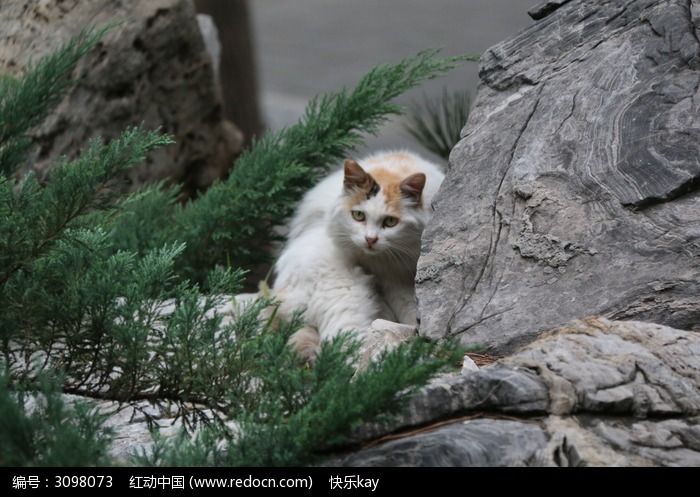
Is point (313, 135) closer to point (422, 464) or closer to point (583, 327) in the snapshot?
point (583, 327)

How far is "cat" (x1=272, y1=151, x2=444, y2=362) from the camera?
3.93 meters

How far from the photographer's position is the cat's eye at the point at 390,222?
4.05 metres

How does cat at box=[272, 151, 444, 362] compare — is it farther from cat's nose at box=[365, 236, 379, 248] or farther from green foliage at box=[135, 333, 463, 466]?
green foliage at box=[135, 333, 463, 466]

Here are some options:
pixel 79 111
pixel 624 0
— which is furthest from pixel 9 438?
pixel 79 111

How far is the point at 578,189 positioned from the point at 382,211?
104 centimetres

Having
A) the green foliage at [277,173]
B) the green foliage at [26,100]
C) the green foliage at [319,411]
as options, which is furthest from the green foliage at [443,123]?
the green foliage at [319,411]

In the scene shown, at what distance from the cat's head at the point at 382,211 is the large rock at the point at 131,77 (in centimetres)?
122

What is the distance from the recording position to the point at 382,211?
402cm

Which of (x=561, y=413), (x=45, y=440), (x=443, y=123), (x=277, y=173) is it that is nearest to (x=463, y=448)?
(x=561, y=413)

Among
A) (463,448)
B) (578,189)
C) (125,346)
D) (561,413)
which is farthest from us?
(578,189)

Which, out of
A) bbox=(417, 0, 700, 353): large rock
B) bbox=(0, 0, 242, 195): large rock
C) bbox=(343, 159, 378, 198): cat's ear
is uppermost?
bbox=(0, 0, 242, 195): large rock

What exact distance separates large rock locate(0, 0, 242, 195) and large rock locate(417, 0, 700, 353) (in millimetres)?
1942

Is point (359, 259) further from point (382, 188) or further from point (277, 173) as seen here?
point (277, 173)

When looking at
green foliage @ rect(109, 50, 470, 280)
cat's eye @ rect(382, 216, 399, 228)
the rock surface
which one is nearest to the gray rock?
the rock surface
